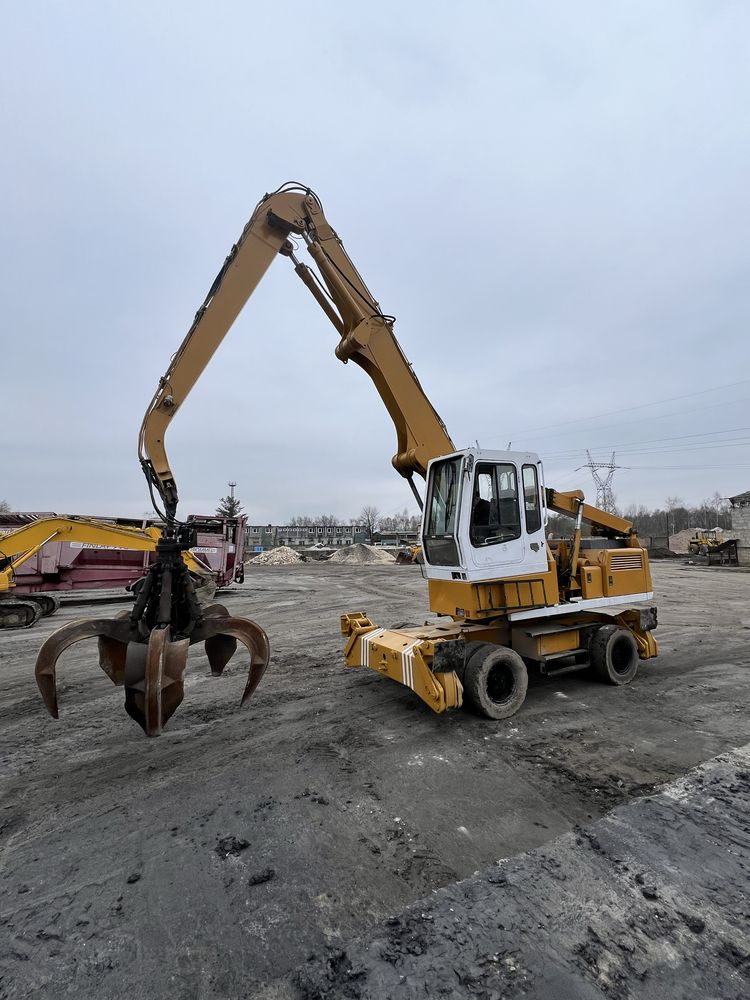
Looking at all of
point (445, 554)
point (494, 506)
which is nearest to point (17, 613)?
point (445, 554)

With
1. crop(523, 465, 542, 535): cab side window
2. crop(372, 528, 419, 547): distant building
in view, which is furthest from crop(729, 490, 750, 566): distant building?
crop(372, 528, 419, 547): distant building

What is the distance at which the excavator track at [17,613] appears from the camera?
1154 cm

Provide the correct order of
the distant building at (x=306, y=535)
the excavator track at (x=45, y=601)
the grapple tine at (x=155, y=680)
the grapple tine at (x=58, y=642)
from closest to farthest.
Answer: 1. the grapple tine at (x=155, y=680)
2. the grapple tine at (x=58, y=642)
3. the excavator track at (x=45, y=601)
4. the distant building at (x=306, y=535)

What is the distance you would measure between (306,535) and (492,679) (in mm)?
89091

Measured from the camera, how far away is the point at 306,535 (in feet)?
305

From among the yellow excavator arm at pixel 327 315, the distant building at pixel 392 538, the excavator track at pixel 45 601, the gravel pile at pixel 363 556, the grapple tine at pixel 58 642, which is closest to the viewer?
the grapple tine at pixel 58 642

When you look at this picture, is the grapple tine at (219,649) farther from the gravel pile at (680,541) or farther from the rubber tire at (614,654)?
the gravel pile at (680,541)

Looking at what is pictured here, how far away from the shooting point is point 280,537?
87812mm

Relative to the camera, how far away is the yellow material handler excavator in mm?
4527

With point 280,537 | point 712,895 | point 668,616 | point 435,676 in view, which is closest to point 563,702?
point 435,676

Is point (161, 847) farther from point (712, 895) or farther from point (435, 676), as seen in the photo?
point (712, 895)

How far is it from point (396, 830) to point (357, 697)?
8.93ft

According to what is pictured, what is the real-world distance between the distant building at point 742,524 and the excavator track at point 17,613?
3646 centimetres

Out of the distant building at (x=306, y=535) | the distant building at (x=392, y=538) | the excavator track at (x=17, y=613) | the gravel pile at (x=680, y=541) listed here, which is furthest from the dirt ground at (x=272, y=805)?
the distant building at (x=306, y=535)
